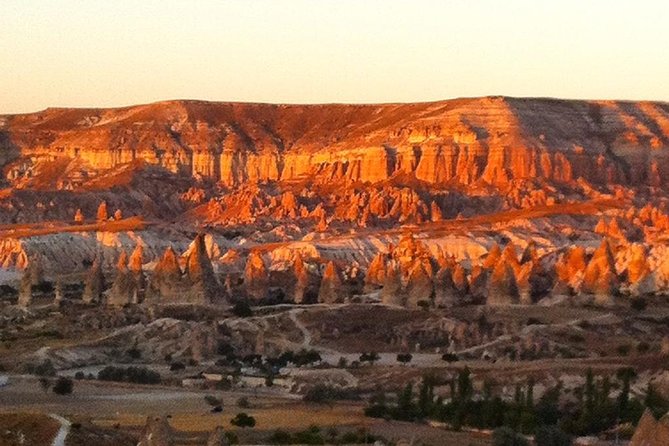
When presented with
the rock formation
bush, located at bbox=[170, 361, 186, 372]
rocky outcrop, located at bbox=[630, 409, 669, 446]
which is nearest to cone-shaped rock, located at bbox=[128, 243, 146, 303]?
the rock formation

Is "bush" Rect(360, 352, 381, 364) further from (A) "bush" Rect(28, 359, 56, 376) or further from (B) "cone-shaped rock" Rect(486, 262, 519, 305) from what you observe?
(B) "cone-shaped rock" Rect(486, 262, 519, 305)

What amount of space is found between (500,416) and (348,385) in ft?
51.6

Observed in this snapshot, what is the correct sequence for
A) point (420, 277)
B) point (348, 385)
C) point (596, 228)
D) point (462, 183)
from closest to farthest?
1. point (348, 385)
2. point (420, 277)
3. point (596, 228)
4. point (462, 183)

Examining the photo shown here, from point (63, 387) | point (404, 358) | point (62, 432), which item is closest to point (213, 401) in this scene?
point (63, 387)

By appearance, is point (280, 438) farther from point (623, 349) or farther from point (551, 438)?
point (623, 349)

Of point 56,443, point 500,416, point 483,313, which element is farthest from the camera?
point 483,313

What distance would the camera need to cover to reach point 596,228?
497 feet

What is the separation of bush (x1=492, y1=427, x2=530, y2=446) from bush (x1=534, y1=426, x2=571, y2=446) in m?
0.46

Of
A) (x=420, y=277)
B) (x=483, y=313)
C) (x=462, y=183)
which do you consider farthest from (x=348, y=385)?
(x=462, y=183)

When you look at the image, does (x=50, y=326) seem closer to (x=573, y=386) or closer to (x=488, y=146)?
(x=573, y=386)

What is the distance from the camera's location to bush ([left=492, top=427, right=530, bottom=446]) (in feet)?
174

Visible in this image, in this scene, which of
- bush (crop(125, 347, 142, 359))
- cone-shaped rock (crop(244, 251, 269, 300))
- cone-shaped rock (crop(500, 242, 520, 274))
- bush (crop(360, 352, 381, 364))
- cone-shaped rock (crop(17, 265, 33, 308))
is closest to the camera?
bush (crop(360, 352, 381, 364))

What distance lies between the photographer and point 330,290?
364 feet

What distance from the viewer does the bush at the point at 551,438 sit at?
53.8m
